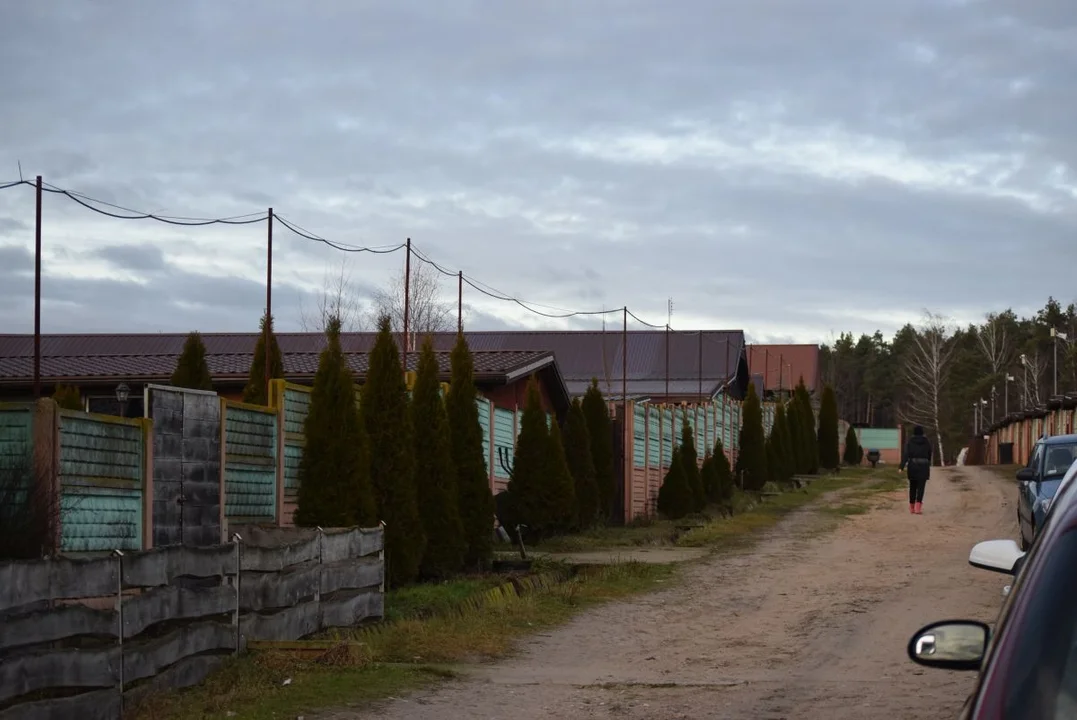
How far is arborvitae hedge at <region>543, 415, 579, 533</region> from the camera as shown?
22.8 metres

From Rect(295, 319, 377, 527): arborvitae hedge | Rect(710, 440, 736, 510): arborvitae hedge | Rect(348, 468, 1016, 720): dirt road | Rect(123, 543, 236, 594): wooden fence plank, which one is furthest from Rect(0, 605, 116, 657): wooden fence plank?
Rect(710, 440, 736, 510): arborvitae hedge

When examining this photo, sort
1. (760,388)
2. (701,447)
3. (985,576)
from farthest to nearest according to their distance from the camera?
(760,388), (701,447), (985,576)

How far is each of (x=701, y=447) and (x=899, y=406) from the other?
303ft


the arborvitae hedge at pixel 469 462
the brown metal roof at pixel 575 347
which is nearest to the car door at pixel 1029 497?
the arborvitae hedge at pixel 469 462

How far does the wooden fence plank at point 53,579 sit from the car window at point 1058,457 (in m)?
14.0

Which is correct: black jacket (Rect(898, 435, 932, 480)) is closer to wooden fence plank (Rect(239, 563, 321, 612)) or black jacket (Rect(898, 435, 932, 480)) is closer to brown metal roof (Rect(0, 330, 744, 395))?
brown metal roof (Rect(0, 330, 744, 395))

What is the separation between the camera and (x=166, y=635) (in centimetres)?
903

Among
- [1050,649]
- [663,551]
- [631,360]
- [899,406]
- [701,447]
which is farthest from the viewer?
[899,406]

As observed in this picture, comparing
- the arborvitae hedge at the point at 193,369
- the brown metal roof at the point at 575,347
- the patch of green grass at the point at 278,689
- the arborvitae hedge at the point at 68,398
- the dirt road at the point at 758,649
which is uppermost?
the brown metal roof at the point at 575,347

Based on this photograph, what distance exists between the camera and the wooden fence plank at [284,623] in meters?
10.5

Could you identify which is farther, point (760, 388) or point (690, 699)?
point (760, 388)

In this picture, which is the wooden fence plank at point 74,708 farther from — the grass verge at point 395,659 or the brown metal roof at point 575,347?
the brown metal roof at point 575,347

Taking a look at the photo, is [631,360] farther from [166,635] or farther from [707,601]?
[166,635]

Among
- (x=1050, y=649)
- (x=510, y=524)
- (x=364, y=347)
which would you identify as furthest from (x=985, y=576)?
(x=364, y=347)
